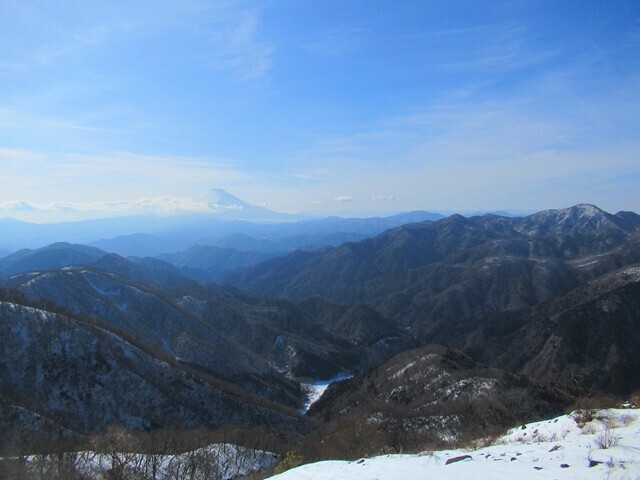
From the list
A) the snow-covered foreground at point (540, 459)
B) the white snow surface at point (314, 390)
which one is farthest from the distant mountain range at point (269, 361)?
the snow-covered foreground at point (540, 459)

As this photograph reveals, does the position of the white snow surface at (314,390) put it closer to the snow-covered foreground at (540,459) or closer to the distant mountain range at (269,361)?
the distant mountain range at (269,361)

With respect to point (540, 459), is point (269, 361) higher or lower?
lower

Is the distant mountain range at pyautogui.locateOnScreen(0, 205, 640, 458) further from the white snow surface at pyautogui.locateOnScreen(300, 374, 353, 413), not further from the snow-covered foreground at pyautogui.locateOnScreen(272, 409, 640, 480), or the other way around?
the snow-covered foreground at pyautogui.locateOnScreen(272, 409, 640, 480)

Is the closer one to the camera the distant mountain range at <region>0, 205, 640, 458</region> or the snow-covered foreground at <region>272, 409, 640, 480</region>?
the snow-covered foreground at <region>272, 409, 640, 480</region>

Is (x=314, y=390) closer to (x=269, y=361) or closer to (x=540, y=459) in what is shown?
(x=269, y=361)

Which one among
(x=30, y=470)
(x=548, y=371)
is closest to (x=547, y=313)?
(x=548, y=371)

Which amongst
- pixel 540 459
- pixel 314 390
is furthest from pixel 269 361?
pixel 540 459

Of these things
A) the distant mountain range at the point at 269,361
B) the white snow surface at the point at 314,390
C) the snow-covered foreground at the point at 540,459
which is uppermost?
the snow-covered foreground at the point at 540,459

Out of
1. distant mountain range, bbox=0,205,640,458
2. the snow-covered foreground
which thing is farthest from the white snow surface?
the snow-covered foreground
